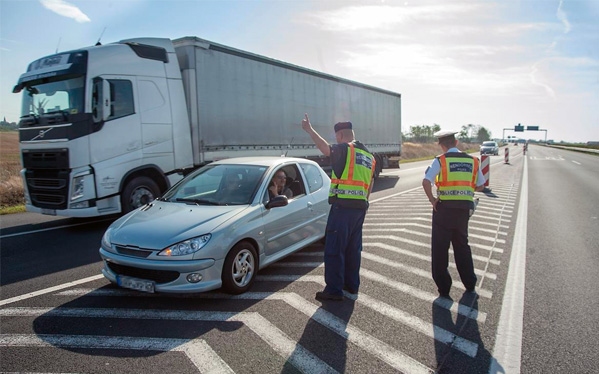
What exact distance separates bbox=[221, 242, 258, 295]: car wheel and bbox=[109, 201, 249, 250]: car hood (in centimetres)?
36

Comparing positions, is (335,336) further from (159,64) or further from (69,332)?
(159,64)

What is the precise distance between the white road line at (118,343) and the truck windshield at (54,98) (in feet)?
16.1

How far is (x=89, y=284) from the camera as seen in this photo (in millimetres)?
4594

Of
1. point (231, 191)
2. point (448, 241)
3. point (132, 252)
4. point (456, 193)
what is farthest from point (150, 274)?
point (456, 193)

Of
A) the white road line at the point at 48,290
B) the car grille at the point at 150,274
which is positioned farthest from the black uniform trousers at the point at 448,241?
the white road line at the point at 48,290

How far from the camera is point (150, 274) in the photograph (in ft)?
12.6

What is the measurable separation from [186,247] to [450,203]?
109 inches

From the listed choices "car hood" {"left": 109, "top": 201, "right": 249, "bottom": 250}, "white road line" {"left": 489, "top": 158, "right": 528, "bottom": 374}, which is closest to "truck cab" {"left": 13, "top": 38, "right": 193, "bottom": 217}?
"car hood" {"left": 109, "top": 201, "right": 249, "bottom": 250}

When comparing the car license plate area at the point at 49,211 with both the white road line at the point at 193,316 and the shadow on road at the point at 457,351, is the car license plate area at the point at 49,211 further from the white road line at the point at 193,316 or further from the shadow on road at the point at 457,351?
the shadow on road at the point at 457,351

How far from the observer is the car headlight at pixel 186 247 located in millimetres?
3821

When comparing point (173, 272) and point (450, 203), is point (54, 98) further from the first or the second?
point (450, 203)

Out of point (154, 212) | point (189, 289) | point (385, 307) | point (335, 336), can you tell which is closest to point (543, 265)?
point (385, 307)

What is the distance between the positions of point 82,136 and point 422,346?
656cm

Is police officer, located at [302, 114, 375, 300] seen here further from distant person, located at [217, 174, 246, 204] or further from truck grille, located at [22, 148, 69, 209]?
truck grille, located at [22, 148, 69, 209]
